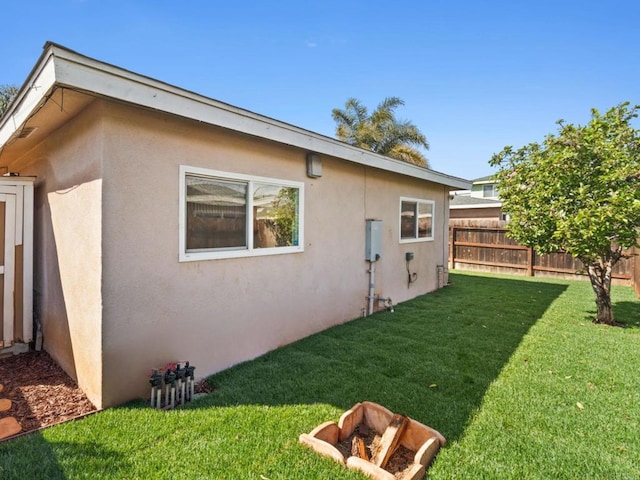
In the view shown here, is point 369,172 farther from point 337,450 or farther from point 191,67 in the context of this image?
point 191,67

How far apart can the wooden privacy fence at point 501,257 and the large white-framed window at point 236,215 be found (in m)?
9.10

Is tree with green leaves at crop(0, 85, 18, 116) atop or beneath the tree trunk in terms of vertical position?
atop

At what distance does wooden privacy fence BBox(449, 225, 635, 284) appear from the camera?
11492mm

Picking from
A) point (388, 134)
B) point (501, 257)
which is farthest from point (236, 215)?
point (388, 134)

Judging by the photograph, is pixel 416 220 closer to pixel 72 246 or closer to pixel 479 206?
pixel 72 246

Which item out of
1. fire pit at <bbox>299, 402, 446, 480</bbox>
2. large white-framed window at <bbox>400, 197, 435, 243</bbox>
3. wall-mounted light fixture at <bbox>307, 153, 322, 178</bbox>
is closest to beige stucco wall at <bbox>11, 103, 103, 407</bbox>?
fire pit at <bbox>299, 402, 446, 480</bbox>

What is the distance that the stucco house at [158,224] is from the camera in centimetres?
321

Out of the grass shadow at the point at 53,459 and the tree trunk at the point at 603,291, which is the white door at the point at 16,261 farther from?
the tree trunk at the point at 603,291

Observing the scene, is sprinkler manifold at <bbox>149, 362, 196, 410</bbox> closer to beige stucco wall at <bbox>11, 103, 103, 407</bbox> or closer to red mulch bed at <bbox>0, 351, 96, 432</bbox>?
beige stucco wall at <bbox>11, 103, 103, 407</bbox>

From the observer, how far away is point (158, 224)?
140 inches

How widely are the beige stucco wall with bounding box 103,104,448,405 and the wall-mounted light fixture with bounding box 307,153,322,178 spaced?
4.0 inches

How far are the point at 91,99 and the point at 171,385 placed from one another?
109 inches

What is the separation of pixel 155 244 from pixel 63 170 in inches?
66.6

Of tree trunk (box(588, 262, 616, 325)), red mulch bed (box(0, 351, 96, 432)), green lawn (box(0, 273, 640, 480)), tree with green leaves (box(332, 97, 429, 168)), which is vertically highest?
tree with green leaves (box(332, 97, 429, 168))
